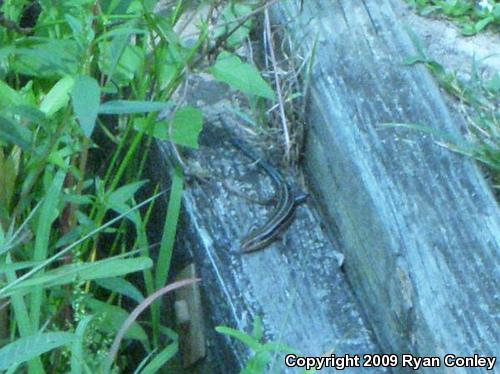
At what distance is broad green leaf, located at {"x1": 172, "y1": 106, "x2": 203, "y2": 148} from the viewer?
2.39 m

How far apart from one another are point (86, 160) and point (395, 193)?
676 millimetres

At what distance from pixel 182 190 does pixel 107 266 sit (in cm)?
45

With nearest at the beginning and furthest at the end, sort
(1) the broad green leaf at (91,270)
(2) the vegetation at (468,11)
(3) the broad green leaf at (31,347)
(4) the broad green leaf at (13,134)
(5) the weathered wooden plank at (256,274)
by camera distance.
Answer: (3) the broad green leaf at (31,347), (1) the broad green leaf at (91,270), (5) the weathered wooden plank at (256,274), (4) the broad green leaf at (13,134), (2) the vegetation at (468,11)

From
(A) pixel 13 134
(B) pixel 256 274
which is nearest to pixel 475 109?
(B) pixel 256 274

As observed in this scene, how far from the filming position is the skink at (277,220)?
2303 mm

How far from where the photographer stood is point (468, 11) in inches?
101

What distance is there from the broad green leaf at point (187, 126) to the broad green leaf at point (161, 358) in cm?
41

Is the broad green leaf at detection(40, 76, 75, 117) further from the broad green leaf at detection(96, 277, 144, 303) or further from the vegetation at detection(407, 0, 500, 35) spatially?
the vegetation at detection(407, 0, 500, 35)

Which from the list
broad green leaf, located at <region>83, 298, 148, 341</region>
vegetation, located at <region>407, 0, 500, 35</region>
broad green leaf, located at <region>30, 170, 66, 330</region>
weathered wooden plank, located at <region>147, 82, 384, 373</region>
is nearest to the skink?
weathered wooden plank, located at <region>147, 82, 384, 373</region>

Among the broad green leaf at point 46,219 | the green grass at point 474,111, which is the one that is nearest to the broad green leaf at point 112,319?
the broad green leaf at point 46,219

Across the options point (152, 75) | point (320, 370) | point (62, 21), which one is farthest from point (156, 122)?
point (320, 370)

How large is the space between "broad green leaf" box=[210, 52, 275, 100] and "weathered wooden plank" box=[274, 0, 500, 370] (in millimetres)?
122

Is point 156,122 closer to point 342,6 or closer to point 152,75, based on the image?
point 152,75

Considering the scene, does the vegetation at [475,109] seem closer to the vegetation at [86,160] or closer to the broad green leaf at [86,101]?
the vegetation at [86,160]
